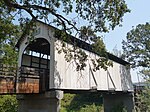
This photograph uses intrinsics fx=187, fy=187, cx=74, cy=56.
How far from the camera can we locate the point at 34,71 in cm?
1070

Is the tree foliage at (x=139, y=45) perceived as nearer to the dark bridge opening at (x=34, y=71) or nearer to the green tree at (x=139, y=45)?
the green tree at (x=139, y=45)

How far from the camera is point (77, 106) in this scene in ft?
95.2

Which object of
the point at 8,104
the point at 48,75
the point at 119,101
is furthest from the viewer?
the point at 119,101

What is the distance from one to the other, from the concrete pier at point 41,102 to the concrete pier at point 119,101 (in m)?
12.2

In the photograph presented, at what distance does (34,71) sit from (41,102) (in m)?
1.80

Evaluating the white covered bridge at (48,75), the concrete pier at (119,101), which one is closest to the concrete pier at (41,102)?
the white covered bridge at (48,75)

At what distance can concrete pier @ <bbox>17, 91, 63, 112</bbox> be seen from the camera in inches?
389

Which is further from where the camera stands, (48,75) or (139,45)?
(139,45)

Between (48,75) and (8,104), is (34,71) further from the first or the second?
(8,104)

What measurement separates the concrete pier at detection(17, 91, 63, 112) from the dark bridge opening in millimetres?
553

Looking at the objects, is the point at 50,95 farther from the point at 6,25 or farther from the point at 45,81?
the point at 6,25

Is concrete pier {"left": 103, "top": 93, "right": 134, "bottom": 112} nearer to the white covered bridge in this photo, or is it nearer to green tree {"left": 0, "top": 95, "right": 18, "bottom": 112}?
the white covered bridge

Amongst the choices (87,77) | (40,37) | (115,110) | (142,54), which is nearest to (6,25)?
(40,37)

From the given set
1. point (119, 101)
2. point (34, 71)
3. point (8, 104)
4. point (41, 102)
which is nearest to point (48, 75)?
point (34, 71)
